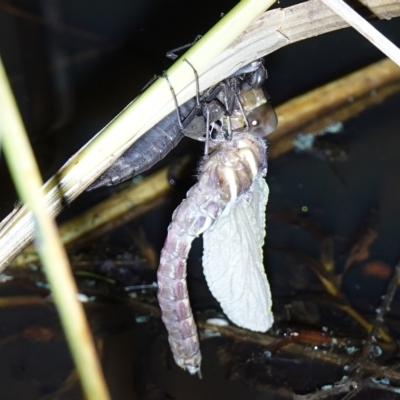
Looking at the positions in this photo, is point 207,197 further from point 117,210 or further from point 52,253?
point 52,253

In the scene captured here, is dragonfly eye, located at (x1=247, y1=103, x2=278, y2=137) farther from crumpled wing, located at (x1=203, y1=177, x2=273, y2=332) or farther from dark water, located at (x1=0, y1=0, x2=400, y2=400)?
dark water, located at (x1=0, y1=0, x2=400, y2=400)

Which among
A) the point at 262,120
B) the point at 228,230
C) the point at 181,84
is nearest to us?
the point at 181,84

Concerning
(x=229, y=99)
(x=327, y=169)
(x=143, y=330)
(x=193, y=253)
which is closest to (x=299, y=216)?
(x=327, y=169)

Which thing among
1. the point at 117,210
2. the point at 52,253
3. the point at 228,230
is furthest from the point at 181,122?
the point at 117,210

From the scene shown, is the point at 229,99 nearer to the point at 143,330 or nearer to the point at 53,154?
the point at 143,330

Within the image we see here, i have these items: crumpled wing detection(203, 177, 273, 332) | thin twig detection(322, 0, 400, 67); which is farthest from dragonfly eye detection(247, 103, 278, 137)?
thin twig detection(322, 0, 400, 67)

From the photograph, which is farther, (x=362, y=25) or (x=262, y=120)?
(x=262, y=120)
